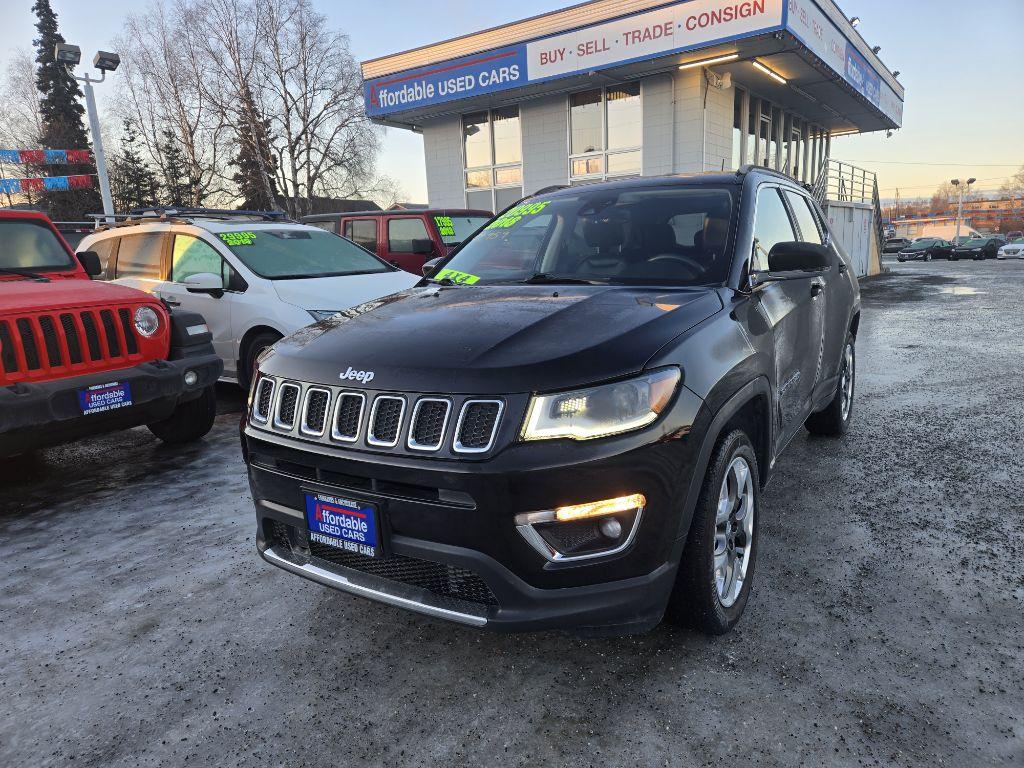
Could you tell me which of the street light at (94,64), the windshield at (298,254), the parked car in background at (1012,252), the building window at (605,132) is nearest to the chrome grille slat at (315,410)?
the windshield at (298,254)

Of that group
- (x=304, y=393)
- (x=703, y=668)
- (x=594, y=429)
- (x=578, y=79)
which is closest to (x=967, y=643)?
(x=703, y=668)

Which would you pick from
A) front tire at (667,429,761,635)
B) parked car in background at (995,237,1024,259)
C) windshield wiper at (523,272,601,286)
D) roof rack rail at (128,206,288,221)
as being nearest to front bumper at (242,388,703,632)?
front tire at (667,429,761,635)

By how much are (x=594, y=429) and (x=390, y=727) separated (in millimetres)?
1147

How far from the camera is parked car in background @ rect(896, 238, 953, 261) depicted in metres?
38.9

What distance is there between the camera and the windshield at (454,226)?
33.7 ft

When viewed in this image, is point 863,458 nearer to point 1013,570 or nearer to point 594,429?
point 1013,570

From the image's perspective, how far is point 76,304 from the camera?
14.0ft

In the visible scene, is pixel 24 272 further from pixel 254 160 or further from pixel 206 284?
pixel 254 160

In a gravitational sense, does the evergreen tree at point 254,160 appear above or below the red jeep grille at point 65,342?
above

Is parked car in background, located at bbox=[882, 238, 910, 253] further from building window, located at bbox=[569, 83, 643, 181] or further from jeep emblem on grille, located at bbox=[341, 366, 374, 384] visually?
jeep emblem on grille, located at bbox=[341, 366, 374, 384]

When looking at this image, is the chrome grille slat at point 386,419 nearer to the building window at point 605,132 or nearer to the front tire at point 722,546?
the front tire at point 722,546

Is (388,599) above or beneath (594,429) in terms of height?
beneath

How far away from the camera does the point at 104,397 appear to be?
167 inches

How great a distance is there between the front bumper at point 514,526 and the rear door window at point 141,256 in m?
5.87
